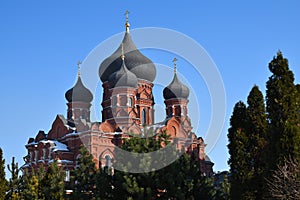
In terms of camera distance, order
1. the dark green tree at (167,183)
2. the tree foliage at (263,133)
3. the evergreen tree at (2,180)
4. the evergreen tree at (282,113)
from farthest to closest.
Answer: the dark green tree at (167,183) < the evergreen tree at (2,180) < the tree foliage at (263,133) < the evergreen tree at (282,113)

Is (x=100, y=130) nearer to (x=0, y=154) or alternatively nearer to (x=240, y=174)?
(x=0, y=154)

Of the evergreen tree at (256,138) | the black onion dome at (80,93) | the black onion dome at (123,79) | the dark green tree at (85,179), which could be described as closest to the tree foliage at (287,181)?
the evergreen tree at (256,138)

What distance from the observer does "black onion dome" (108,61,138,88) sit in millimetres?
37281

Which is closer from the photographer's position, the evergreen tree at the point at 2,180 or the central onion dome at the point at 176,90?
the evergreen tree at the point at 2,180

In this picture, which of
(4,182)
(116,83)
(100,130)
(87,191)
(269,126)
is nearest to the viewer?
(269,126)

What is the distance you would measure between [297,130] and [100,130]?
22284 millimetres

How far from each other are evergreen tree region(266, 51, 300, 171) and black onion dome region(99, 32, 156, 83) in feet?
80.7

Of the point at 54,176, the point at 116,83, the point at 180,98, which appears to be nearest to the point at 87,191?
the point at 54,176

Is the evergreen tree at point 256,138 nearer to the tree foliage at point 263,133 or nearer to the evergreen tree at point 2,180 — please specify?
the tree foliage at point 263,133

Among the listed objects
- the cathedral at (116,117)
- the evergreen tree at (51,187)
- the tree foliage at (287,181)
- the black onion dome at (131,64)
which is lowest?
the tree foliage at (287,181)

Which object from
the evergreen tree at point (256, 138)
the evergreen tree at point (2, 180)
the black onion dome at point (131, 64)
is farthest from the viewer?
the black onion dome at point (131, 64)

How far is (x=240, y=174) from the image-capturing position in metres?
16.1

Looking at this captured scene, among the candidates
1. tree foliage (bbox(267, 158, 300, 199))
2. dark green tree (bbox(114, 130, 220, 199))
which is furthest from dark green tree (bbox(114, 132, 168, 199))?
tree foliage (bbox(267, 158, 300, 199))

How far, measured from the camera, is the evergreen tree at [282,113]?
45.6ft
